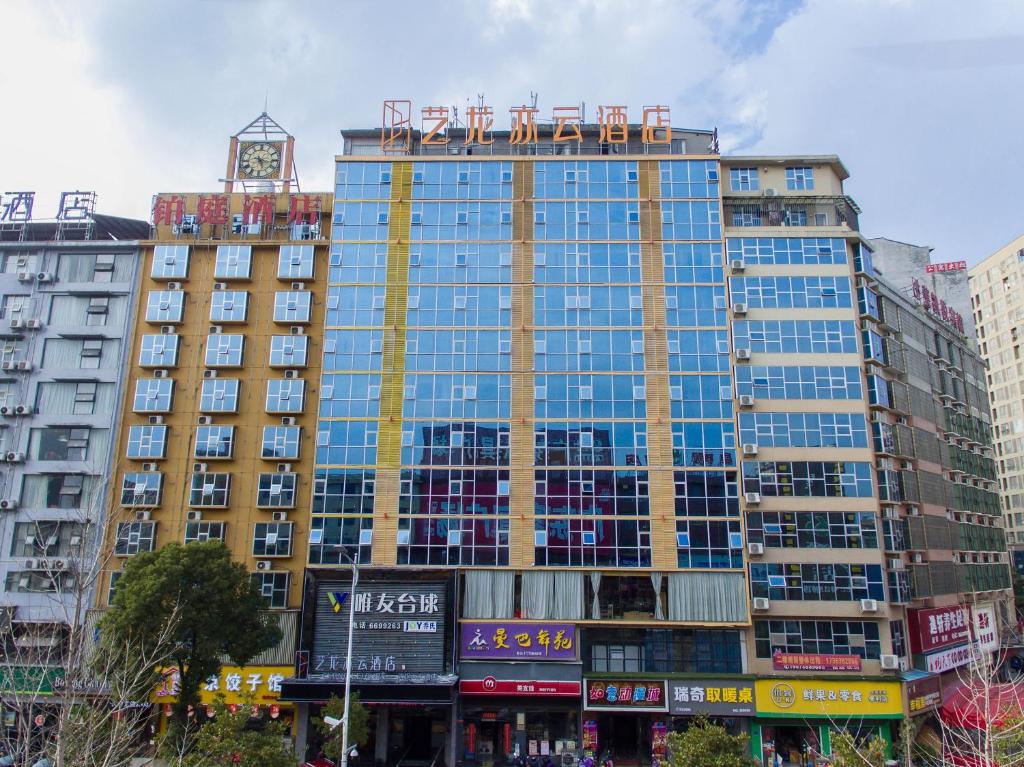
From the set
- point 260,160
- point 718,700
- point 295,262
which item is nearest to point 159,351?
point 295,262

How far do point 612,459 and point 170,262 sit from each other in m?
29.3

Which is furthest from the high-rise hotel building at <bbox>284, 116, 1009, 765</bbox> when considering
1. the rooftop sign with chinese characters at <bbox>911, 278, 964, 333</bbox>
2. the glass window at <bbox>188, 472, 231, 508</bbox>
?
the rooftop sign with chinese characters at <bbox>911, 278, 964, 333</bbox>

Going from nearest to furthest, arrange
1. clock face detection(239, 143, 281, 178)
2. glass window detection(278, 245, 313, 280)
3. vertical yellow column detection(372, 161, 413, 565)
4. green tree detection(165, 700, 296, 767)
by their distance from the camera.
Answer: green tree detection(165, 700, 296, 767) < vertical yellow column detection(372, 161, 413, 565) < glass window detection(278, 245, 313, 280) < clock face detection(239, 143, 281, 178)

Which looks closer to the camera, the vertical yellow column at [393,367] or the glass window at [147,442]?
the vertical yellow column at [393,367]

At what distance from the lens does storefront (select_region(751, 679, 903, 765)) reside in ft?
129

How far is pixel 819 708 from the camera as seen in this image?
3919cm

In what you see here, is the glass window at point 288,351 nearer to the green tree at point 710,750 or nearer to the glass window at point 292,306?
the glass window at point 292,306

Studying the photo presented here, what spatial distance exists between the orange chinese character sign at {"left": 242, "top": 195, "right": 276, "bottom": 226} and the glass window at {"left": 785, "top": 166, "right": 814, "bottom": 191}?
106ft

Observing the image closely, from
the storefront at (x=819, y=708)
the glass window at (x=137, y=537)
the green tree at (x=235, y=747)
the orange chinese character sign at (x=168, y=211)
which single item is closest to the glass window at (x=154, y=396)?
the glass window at (x=137, y=537)

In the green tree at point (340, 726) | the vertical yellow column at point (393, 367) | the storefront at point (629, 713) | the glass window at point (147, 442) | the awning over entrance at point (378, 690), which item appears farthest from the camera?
the glass window at point (147, 442)

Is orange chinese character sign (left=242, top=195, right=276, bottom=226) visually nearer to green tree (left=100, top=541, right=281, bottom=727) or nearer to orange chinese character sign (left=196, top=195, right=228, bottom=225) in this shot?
orange chinese character sign (left=196, top=195, right=228, bottom=225)

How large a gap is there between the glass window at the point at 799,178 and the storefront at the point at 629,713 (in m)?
29.9

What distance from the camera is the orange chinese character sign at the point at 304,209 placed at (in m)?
49.8

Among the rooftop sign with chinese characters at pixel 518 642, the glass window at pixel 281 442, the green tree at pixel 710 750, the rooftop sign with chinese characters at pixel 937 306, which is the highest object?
the rooftop sign with chinese characters at pixel 937 306
